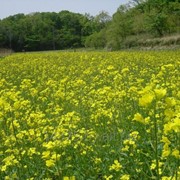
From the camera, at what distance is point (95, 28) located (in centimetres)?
6919

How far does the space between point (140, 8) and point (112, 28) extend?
1408 cm

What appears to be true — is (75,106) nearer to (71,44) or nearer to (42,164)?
(42,164)

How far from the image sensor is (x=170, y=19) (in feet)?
125

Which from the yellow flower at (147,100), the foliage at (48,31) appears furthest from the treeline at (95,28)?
the yellow flower at (147,100)

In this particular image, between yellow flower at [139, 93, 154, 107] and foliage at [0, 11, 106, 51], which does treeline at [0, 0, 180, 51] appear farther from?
yellow flower at [139, 93, 154, 107]

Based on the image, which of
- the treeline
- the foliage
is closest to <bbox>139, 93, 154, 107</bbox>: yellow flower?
the treeline

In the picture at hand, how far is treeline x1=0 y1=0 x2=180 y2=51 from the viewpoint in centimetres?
3738

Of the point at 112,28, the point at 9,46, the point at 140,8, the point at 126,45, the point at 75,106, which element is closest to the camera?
the point at 75,106

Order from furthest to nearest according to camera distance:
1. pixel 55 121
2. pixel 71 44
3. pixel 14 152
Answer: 1. pixel 71 44
2. pixel 55 121
3. pixel 14 152

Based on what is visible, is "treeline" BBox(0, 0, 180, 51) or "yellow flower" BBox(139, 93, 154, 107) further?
"treeline" BBox(0, 0, 180, 51)

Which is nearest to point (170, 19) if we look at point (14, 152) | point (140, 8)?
point (140, 8)

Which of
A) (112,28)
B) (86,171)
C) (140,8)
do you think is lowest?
(86,171)

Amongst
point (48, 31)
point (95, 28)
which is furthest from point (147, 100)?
point (48, 31)

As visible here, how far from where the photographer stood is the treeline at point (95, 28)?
3738 cm
